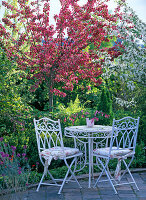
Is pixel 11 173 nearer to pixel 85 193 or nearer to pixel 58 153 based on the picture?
pixel 58 153

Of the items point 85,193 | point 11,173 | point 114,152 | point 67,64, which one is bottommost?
point 85,193

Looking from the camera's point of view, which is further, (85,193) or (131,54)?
(131,54)

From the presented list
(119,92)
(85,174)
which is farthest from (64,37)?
(85,174)

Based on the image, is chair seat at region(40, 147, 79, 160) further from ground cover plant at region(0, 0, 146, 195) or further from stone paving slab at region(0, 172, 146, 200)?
ground cover plant at region(0, 0, 146, 195)

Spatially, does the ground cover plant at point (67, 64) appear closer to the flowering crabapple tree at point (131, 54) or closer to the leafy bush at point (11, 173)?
the flowering crabapple tree at point (131, 54)

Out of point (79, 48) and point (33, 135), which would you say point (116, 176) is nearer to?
point (33, 135)

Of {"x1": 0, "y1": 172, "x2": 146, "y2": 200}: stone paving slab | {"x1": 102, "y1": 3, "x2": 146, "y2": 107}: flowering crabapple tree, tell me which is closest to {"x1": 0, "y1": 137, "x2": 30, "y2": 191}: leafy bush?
{"x1": 0, "y1": 172, "x2": 146, "y2": 200}: stone paving slab

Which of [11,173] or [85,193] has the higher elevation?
[11,173]

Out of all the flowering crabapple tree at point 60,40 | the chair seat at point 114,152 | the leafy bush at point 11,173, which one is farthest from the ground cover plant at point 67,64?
the chair seat at point 114,152

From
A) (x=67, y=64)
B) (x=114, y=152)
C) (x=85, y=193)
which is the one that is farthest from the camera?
(x=67, y=64)

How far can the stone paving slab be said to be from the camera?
401cm

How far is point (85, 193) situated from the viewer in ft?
13.8

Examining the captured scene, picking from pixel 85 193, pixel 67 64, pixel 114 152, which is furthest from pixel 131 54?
pixel 85 193

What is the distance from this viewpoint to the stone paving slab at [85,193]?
13.1 ft
